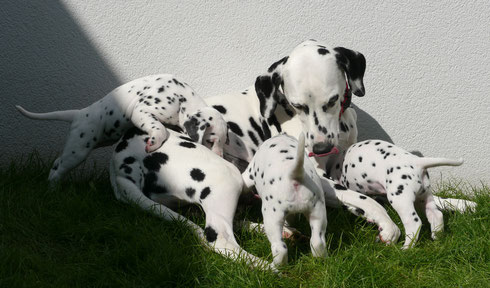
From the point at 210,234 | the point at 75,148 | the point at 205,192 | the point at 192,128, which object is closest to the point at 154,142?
the point at 192,128

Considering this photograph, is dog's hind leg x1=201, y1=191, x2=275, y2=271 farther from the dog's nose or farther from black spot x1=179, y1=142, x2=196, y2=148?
the dog's nose

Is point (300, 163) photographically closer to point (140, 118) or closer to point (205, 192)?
point (205, 192)

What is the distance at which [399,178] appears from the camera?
4254 mm

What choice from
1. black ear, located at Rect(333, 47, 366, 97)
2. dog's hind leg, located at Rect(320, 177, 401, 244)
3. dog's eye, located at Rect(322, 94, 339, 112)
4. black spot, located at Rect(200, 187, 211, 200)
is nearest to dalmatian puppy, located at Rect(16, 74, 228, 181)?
black spot, located at Rect(200, 187, 211, 200)

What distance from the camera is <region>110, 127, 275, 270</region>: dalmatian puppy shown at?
4.13 meters

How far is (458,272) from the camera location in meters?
3.84

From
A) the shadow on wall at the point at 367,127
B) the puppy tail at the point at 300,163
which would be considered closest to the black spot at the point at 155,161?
the puppy tail at the point at 300,163

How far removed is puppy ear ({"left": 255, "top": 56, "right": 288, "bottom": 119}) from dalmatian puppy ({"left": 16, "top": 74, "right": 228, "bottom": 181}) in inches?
16.3

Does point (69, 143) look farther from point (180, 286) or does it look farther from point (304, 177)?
point (304, 177)

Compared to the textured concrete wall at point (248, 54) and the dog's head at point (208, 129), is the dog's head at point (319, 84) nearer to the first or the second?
the dog's head at point (208, 129)

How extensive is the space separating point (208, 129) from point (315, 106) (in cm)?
87

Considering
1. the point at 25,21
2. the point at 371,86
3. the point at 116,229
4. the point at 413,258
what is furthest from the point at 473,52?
the point at 25,21

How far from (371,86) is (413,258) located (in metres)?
2.26

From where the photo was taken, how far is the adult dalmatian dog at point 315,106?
456 centimetres
